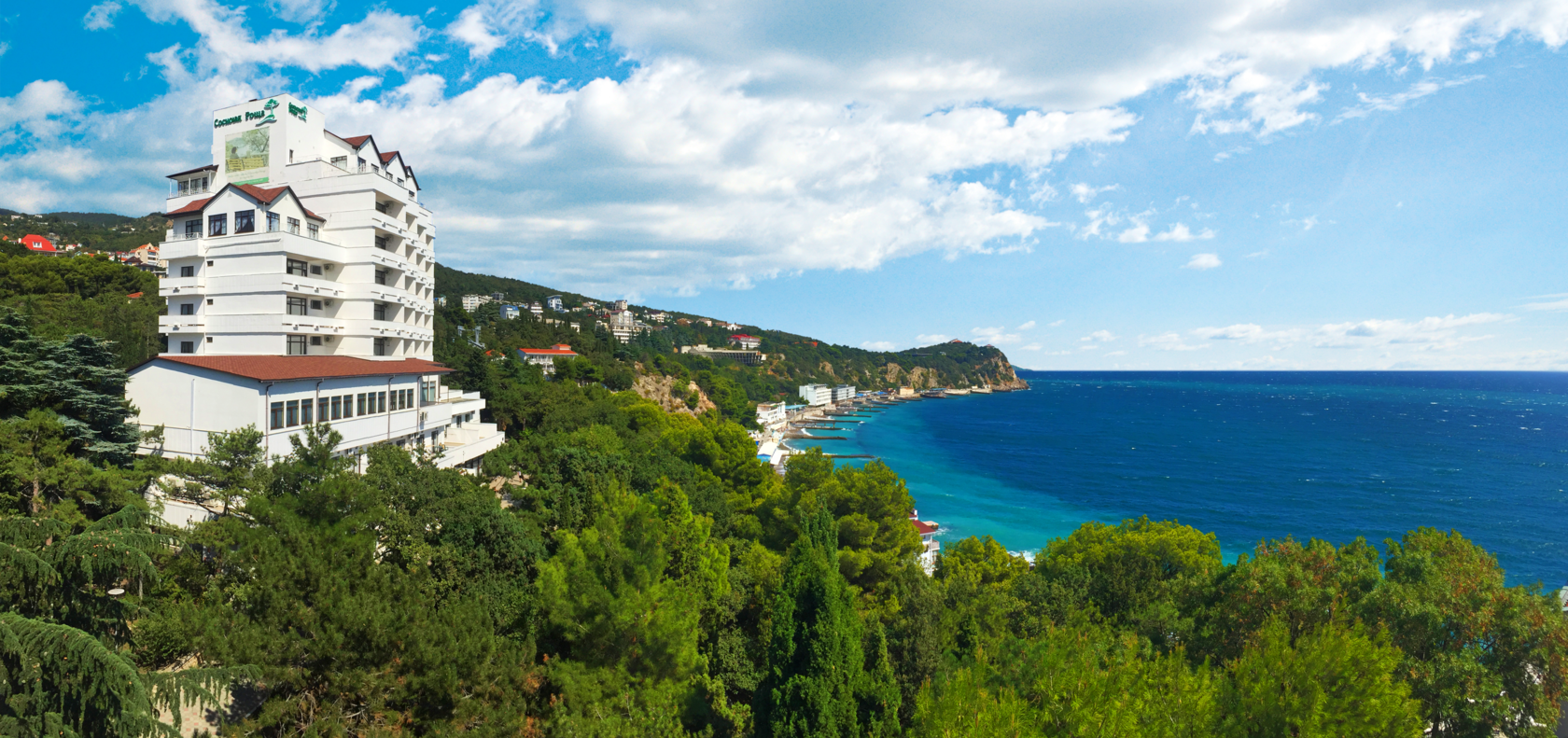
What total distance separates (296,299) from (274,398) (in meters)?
12.0

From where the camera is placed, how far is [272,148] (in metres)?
37.8

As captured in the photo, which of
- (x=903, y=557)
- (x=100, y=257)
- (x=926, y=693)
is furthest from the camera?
(x=100, y=257)

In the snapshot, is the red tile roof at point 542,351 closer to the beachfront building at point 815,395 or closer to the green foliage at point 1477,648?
the beachfront building at point 815,395

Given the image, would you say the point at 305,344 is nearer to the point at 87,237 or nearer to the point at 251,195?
the point at 251,195

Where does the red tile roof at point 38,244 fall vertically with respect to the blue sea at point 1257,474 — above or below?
above

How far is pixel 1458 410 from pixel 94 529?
219906 mm

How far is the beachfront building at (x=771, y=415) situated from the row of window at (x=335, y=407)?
85.0m

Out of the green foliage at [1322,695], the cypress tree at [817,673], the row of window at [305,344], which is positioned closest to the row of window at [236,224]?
the row of window at [305,344]

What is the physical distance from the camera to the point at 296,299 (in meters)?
33.8

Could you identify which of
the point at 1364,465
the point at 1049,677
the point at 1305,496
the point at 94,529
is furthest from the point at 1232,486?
the point at 94,529

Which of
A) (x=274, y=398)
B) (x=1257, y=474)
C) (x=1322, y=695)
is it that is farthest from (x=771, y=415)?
(x=1322, y=695)

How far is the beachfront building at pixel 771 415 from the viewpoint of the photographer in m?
123

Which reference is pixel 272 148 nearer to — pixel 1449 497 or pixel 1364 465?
pixel 1449 497

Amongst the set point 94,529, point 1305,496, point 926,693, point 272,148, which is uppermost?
point 272,148
